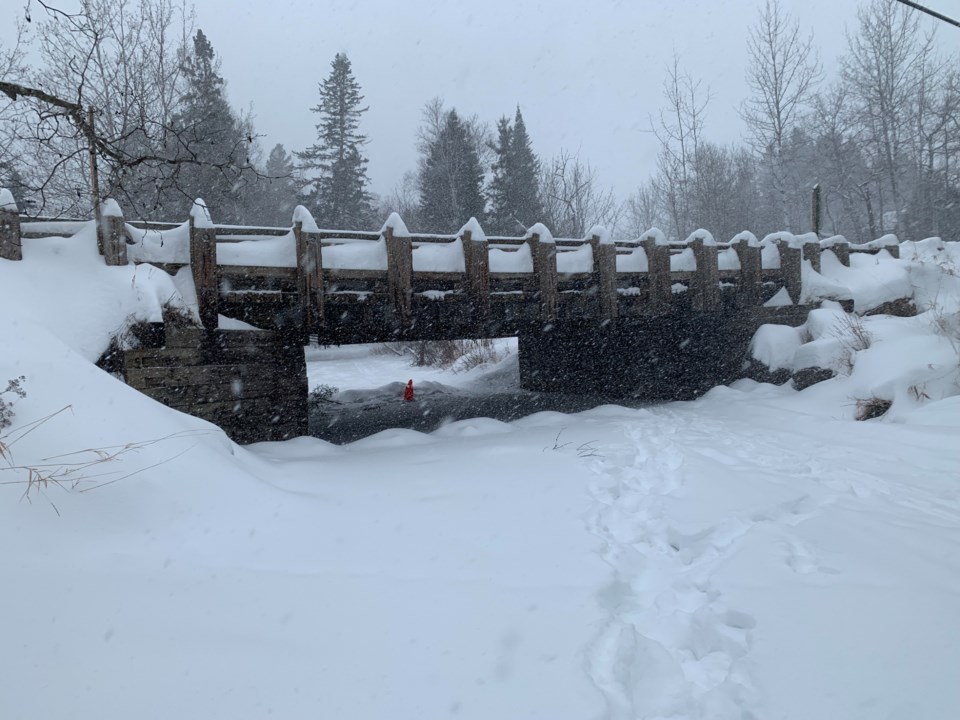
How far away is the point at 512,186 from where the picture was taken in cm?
3350

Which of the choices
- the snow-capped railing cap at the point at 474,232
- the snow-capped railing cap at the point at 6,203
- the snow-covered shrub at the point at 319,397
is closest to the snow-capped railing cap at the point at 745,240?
the snow-capped railing cap at the point at 474,232

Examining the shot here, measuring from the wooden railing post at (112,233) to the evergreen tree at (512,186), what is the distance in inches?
1086

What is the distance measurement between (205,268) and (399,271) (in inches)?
A: 105

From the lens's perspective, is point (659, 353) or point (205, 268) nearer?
point (205, 268)

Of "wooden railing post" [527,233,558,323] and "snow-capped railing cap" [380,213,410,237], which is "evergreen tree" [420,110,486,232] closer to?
"wooden railing post" [527,233,558,323]

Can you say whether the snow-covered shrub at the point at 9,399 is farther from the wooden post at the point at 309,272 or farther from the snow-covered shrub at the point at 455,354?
the snow-covered shrub at the point at 455,354

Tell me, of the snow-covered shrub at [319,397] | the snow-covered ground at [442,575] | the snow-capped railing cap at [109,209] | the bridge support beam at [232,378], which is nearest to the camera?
the snow-covered ground at [442,575]

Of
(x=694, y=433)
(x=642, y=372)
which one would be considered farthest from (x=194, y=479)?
(x=642, y=372)

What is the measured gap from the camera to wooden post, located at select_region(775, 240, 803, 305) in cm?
1259

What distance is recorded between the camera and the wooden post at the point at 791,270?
12.6 m

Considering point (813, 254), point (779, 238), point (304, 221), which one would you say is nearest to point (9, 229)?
point (304, 221)

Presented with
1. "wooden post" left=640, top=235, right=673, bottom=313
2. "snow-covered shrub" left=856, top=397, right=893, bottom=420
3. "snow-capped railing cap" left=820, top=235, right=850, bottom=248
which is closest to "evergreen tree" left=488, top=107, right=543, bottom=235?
"snow-capped railing cap" left=820, top=235, right=850, bottom=248

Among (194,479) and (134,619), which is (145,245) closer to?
(194,479)

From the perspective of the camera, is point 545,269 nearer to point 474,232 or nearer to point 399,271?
point 474,232
